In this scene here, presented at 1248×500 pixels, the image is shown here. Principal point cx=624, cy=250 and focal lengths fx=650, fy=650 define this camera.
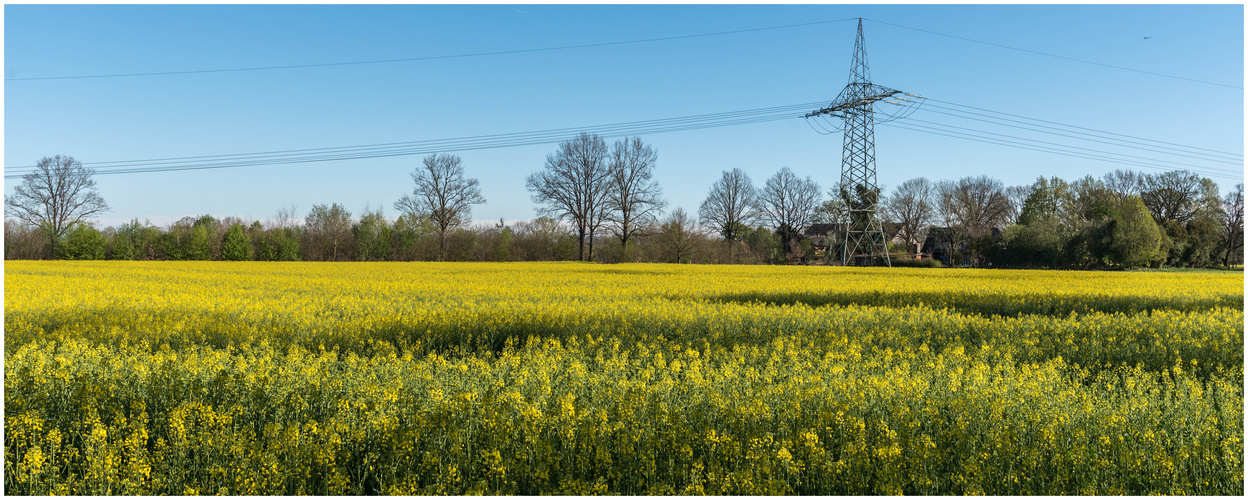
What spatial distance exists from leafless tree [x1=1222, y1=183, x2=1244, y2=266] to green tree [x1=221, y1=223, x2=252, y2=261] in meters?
82.8

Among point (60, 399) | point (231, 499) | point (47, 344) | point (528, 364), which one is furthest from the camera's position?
point (47, 344)

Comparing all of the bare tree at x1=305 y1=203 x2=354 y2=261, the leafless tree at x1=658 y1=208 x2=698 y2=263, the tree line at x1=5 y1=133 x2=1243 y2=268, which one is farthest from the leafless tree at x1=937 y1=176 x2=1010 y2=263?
the bare tree at x1=305 y1=203 x2=354 y2=261

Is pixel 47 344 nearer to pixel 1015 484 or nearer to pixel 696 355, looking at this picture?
pixel 696 355

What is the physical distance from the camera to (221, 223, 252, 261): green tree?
5534cm

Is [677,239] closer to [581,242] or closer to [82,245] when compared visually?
[581,242]

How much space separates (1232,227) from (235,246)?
289ft

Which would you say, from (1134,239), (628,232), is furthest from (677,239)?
(1134,239)

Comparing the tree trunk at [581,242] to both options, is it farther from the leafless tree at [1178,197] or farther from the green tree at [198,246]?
the leafless tree at [1178,197]

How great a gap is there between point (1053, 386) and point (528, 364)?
507cm

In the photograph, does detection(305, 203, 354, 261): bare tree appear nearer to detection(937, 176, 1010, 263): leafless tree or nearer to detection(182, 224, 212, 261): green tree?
detection(182, 224, 212, 261): green tree

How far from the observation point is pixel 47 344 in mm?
8164

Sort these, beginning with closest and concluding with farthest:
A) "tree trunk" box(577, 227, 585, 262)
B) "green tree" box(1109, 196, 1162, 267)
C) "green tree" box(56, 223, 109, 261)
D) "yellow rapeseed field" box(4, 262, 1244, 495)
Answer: "yellow rapeseed field" box(4, 262, 1244, 495) < "green tree" box(1109, 196, 1162, 267) < "green tree" box(56, 223, 109, 261) < "tree trunk" box(577, 227, 585, 262)

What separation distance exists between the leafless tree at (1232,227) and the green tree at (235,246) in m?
82.8

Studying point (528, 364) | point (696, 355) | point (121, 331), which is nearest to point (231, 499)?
point (528, 364)
